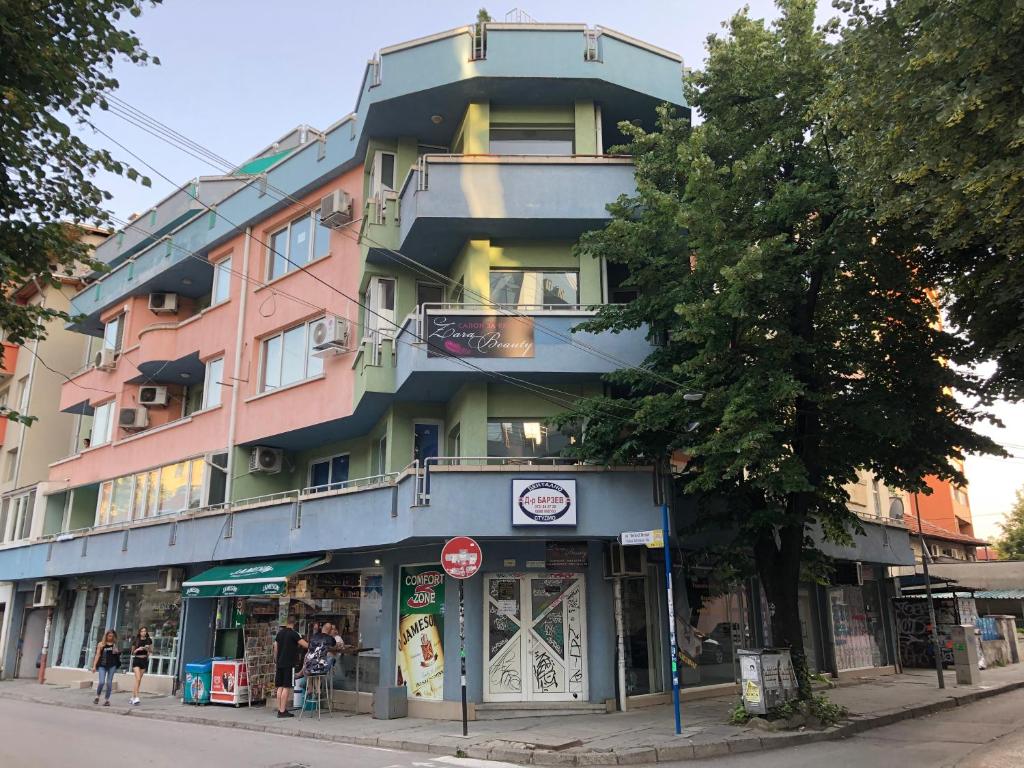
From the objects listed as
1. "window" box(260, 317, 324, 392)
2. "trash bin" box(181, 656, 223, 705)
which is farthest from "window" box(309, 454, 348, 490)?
"trash bin" box(181, 656, 223, 705)

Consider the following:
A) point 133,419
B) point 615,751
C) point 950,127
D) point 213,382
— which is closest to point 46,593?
point 133,419

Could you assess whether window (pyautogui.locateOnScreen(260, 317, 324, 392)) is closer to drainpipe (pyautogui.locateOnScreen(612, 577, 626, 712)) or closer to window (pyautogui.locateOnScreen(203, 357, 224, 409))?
window (pyautogui.locateOnScreen(203, 357, 224, 409))

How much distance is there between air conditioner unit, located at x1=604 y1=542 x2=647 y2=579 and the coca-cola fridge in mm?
8700

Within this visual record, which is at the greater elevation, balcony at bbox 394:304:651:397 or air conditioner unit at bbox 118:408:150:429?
air conditioner unit at bbox 118:408:150:429

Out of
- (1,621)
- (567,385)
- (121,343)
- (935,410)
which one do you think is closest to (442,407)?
(567,385)

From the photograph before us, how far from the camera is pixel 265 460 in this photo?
71.9 feet

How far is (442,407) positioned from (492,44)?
27.6 ft

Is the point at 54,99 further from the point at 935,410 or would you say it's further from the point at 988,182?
the point at 935,410

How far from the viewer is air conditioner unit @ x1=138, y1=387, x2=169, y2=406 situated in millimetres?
26656

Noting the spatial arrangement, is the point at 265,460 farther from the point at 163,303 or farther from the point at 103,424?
the point at 103,424

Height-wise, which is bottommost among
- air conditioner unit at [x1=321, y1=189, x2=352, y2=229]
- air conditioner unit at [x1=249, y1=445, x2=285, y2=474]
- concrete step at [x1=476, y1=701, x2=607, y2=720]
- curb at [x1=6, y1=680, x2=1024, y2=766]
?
curb at [x1=6, y1=680, x2=1024, y2=766]

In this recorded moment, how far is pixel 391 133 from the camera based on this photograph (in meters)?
19.9

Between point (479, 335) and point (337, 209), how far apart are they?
5915 millimetres

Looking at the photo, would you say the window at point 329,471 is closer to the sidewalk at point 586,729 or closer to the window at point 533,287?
the sidewalk at point 586,729
